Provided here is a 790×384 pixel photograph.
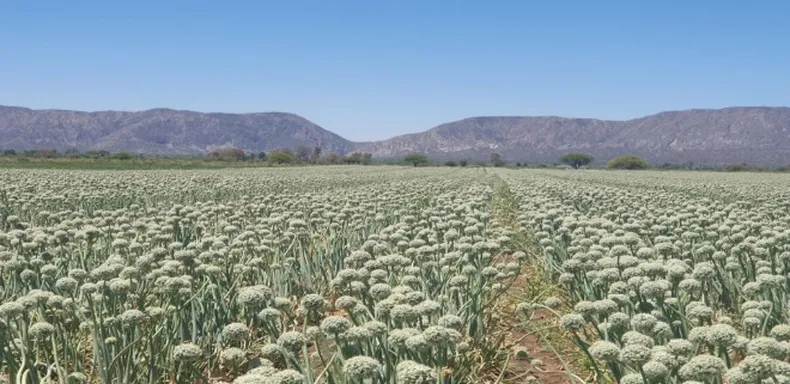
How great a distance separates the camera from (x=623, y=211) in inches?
553

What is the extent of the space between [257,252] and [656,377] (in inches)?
230

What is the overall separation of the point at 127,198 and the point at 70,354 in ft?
48.9

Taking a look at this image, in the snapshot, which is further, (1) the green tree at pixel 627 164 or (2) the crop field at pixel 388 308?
(1) the green tree at pixel 627 164

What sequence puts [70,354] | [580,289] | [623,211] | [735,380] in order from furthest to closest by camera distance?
[623,211] < [580,289] < [70,354] < [735,380]

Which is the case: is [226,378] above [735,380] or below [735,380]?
below

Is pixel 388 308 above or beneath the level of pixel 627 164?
above

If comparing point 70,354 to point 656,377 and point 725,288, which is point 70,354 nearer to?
point 656,377

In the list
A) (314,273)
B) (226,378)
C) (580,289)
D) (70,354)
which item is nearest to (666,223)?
(580,289)

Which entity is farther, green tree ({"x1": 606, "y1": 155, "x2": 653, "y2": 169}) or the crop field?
green tree ({"x1": 606, "y1": 155, "x2": 653, "y2": 169})

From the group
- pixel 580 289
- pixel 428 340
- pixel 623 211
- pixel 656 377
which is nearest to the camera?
pixel 656 377

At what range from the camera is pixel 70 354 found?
573 centimetres

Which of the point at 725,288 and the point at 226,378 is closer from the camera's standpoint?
the point at 226,378

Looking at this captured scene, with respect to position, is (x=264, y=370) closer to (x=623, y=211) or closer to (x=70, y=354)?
(x=70, y=354)

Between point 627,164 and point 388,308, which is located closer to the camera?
point 388,308
